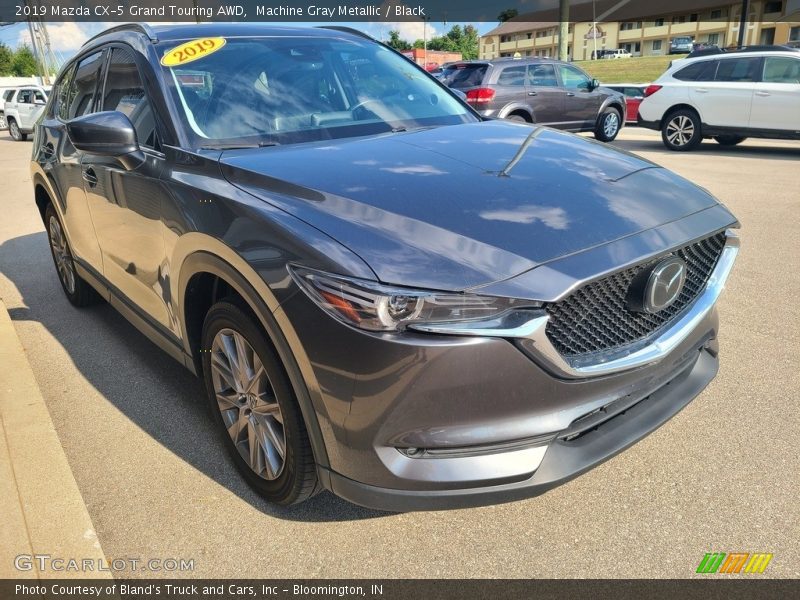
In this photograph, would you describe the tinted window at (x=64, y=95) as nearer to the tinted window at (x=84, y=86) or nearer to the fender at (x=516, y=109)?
the tinted window at (x=84, y=86)

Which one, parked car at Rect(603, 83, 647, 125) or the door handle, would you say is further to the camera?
parked car at Rect(603, 83, 647, 125)

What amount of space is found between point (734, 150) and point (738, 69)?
1710 mm

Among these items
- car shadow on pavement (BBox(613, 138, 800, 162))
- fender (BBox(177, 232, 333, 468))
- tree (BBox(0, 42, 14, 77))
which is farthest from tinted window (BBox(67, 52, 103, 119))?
tree (BBox(0, 42, 14, 77))

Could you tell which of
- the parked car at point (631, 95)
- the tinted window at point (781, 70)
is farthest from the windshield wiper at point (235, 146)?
the parked car at point (631, 95)

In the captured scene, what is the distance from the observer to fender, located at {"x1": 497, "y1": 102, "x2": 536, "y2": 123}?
509 inches

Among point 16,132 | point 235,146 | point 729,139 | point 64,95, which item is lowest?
point 16,132

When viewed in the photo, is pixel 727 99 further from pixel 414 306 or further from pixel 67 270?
pixel 414 306

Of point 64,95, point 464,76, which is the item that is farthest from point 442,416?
point 464,76

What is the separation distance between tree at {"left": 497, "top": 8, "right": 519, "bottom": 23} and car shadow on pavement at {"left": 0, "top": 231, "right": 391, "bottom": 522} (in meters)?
110

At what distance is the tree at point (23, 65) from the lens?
75644mm

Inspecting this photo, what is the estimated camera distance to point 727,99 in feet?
38.8

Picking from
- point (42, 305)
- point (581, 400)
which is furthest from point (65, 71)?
point (581, 400)

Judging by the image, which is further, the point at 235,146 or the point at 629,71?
the point at 629,71

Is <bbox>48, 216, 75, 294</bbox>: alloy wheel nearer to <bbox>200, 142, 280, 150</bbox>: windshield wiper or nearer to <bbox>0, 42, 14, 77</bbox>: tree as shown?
<bbox>200, 142, 280, 150</bbox>: windshield wiper
